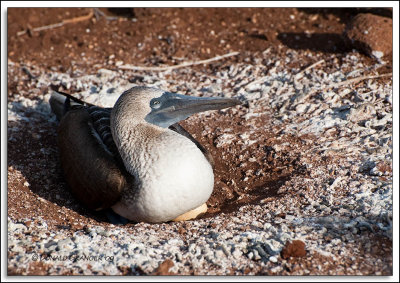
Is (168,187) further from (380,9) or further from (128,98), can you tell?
(380,9)

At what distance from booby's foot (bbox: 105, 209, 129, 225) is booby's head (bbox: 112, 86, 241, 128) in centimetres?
100

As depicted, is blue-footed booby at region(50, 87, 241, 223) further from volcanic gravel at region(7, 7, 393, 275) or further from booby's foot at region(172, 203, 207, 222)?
volcanic gravel at region(7, 7, 393, 275)

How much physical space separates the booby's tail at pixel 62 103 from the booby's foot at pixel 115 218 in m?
1.65

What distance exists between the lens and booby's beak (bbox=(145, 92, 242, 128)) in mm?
5242

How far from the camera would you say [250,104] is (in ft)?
22.8

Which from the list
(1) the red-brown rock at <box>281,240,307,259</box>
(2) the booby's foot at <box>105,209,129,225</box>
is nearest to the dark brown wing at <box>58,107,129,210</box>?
(2) the booby's foot at <box>105,209,129,225</box>

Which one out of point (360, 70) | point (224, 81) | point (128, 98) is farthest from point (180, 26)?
point (128, 98)

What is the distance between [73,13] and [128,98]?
4.48 metres

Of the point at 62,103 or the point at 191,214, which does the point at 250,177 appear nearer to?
the point at 191,214

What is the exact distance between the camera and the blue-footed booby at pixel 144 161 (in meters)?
4.85

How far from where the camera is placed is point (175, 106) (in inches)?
207

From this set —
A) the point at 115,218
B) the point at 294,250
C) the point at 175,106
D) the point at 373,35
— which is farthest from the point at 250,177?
the point at 373,35

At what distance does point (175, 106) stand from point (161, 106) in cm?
14

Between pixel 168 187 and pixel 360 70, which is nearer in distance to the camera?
pixel 168 187
